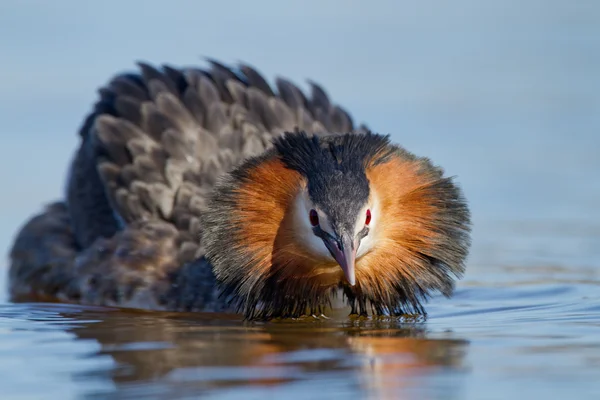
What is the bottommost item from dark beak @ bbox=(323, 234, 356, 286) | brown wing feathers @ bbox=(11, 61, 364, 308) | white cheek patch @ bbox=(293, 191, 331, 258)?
dark beak @ bbox=(323, 234, 356, 286)

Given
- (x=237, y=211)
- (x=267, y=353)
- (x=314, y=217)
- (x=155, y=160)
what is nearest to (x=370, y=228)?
(x=314, y=217)

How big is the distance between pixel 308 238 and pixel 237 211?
0.69m

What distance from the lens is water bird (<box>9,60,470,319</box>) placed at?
9.07 meters

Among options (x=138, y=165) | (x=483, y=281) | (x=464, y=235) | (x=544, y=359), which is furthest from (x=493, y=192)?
(x=544, y=359)

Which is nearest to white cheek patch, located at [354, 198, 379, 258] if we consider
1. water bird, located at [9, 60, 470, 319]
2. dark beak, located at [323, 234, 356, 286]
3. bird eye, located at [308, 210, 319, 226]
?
water bird, located at [9, 60, 470, 319]

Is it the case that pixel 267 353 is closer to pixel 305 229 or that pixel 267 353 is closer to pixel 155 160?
pixel 305 229

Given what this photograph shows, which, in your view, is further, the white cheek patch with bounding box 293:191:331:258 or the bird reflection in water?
the white cheek patch with bounding box 293:191:331:258

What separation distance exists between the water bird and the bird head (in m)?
0.01

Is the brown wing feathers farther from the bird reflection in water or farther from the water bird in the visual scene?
the bird reflection in water

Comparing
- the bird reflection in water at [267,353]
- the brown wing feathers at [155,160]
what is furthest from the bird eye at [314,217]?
the brown wing feathers at [155,160]

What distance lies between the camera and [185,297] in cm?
1085

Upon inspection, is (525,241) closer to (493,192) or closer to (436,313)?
(493,192)

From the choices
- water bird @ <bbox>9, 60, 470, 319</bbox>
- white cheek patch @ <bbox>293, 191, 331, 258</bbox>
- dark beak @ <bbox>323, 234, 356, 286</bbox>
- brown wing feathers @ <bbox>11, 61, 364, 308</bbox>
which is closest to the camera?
dark beak @ <bbox>323, 234, 356, 286</bbox>

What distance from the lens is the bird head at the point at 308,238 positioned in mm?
9109
